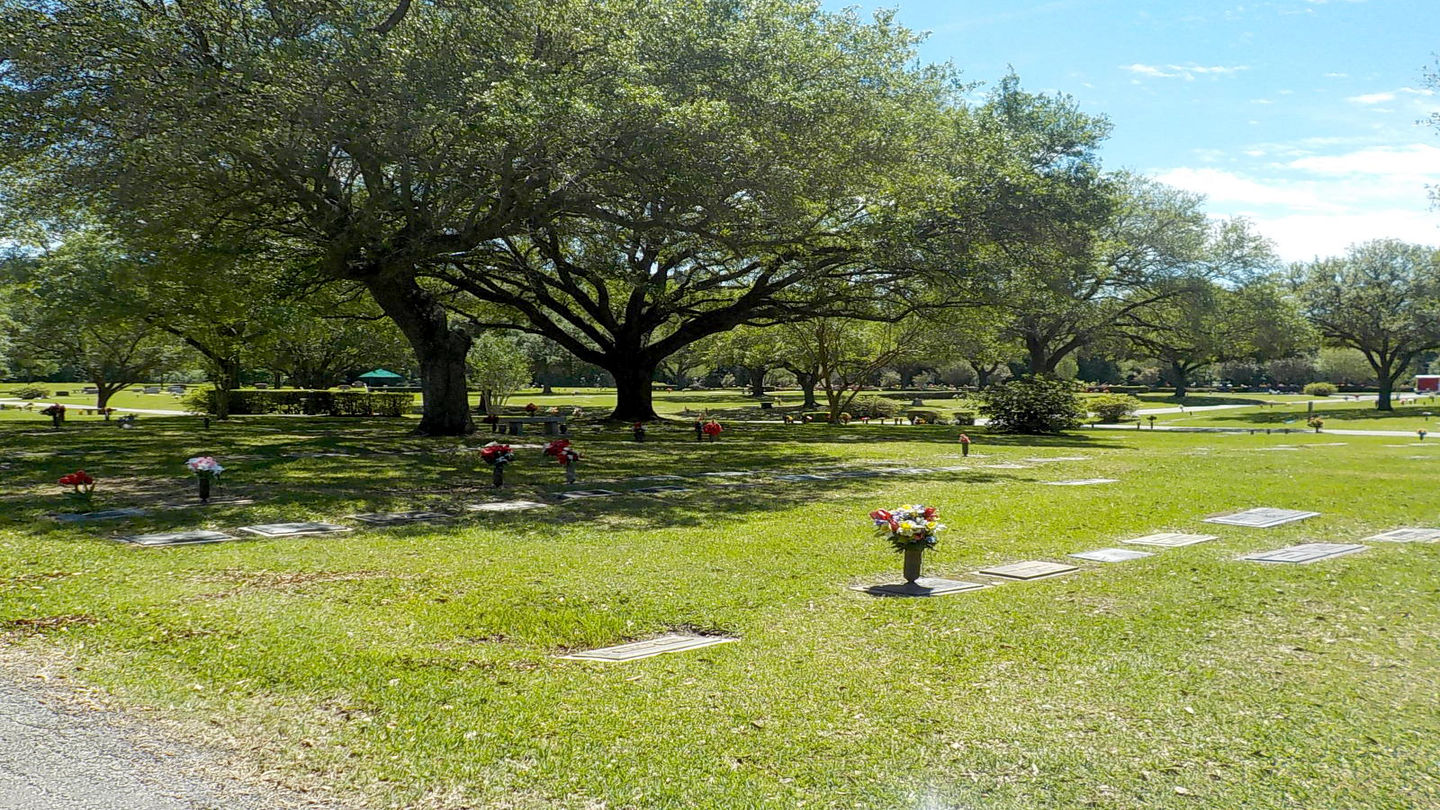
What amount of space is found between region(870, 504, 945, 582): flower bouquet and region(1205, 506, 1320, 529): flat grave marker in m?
5.14

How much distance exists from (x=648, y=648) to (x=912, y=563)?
8.60 feet

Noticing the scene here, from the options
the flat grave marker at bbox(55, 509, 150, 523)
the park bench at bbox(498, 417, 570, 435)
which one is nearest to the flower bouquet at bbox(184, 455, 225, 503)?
the flat grave marker at bbox(55, 509, 150, 523)

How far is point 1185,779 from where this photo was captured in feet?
12.5

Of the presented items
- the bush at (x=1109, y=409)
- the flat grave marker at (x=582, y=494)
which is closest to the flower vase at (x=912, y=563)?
the flat grave marker at (x=582, y=494)

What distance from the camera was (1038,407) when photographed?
2978 centimetres

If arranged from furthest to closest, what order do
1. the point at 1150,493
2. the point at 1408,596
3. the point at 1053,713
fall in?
the point at 1150,493
the point at 1408,596
the point at 1053,713

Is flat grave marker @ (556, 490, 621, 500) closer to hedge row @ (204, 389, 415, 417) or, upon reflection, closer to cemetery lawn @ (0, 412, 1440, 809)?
cemetery lawn @ (0, 412, 1440, 809)

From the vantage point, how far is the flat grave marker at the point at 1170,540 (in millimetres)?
9234

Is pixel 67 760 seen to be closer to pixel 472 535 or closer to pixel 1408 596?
pixel 472 535

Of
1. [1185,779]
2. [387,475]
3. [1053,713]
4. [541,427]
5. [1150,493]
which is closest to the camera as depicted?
[1185,779]

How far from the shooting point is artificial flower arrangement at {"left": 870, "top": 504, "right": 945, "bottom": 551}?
722 centimetres

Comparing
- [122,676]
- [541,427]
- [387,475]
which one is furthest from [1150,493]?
[541,427]

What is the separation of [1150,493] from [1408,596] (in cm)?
639

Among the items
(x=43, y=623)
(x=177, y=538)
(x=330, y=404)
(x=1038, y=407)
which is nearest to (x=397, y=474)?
(x=177, y=538)
